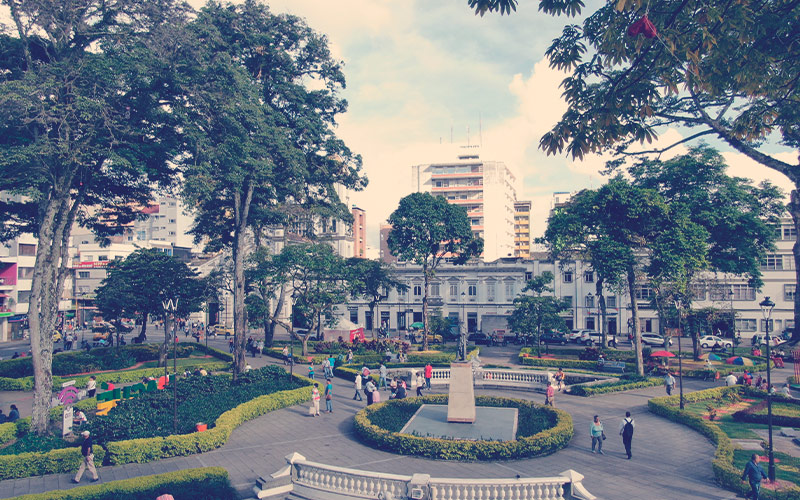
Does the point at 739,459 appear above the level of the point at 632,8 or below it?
below

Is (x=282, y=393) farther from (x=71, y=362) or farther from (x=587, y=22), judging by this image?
(x=587, y=22)

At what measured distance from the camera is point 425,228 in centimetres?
4584

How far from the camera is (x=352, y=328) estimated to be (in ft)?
154

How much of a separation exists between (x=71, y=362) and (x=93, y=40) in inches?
841

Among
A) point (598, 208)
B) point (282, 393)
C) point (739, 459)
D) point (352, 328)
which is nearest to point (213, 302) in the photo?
point (352, 328)

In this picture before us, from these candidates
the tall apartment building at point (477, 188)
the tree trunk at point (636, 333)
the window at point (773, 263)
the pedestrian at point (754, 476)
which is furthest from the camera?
the tall apartment building at point (477, 188)

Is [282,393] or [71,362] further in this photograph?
[71,362]

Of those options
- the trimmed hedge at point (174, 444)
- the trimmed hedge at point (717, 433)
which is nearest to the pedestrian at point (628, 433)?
the trimmed hedge at point (717, 433)

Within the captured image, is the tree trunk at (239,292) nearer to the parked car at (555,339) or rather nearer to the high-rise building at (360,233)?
the parked car at (555,339)

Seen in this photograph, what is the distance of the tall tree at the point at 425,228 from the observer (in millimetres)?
45625

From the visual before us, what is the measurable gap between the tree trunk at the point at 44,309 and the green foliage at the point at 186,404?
95.4 inches

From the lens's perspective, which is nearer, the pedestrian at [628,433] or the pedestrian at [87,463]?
the pedestrian at [87,463]

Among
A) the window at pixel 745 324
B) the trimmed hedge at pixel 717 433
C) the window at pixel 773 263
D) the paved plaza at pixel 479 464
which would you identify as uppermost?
the window at pixel 773 263

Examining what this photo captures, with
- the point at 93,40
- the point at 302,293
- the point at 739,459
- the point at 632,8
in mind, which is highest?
the point at 93,40
